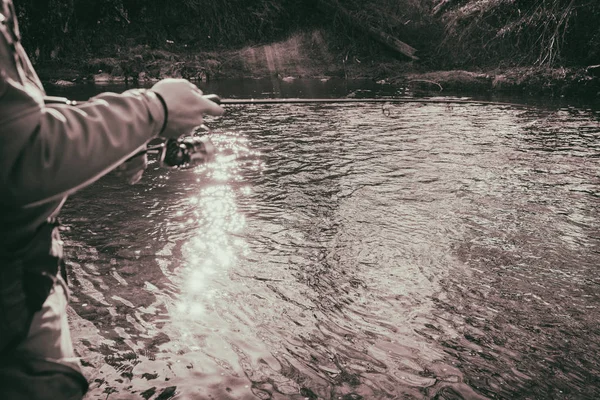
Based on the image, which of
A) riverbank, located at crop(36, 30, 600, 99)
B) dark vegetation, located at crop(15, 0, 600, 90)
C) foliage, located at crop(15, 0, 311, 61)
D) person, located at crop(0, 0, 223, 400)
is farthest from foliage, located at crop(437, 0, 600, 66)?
person, located at crop(0, 0, 223, 400)

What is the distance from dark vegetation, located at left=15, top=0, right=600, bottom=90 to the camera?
1895cm

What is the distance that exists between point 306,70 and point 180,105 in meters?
20.7

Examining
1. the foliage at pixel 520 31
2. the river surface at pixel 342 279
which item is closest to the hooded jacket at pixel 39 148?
the river surface at pixel 342 279

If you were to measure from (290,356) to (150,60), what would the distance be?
19.0m

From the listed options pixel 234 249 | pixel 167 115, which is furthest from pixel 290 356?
pixel 167 115

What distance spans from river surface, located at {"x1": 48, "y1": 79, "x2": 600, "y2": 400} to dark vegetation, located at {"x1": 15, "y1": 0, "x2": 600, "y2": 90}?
13070 mm

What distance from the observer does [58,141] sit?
46.3 inches

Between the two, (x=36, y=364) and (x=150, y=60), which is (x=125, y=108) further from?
(x=150, y=60)

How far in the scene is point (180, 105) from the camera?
4.80 ft

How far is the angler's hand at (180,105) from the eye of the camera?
144 cm

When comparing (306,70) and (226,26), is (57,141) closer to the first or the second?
(306,70)

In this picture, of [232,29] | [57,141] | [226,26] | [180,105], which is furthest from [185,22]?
[57,141]

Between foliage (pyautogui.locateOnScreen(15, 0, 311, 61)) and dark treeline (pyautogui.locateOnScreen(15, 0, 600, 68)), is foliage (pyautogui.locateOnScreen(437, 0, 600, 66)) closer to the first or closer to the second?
dark treeline (pyautogui.locateOnScreen(15, 0, 600, 68))

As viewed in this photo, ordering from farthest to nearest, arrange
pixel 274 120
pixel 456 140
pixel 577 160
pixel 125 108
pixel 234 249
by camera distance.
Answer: pixel 274 120 → pixel 456 140 → pixel 577 160 → pixel 234 249 → pixel 125 108
